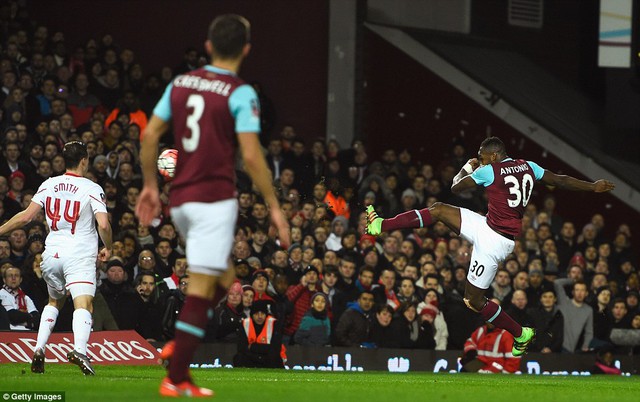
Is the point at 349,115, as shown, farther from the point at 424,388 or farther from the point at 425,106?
the point at 424,388

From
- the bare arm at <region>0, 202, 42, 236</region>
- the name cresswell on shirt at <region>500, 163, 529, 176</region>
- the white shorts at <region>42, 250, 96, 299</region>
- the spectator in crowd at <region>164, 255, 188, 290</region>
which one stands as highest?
the name cresswell on shirt at <region>500, 163, 529, 176</region>

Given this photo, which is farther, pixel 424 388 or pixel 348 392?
pixel 424 388

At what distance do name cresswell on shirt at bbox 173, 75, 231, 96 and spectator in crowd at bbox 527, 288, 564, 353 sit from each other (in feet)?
37.8

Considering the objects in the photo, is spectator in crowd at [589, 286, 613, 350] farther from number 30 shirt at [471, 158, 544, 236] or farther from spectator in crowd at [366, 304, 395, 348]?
number 30 shirt at [471, 158, 544, 236]

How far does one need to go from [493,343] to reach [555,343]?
1855mm

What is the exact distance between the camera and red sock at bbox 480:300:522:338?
14.8 metres

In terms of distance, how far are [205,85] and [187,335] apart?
1674 mm

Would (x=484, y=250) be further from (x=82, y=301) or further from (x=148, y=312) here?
(x=82, y=301)

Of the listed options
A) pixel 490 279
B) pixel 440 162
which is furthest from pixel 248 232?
pixel 440 162

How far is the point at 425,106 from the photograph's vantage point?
2606cm

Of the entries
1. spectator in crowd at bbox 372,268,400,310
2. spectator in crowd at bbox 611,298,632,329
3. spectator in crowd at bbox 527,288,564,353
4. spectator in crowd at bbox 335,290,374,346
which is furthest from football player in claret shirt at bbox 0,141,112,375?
spectator in crowd at bbox 611,298,632,329

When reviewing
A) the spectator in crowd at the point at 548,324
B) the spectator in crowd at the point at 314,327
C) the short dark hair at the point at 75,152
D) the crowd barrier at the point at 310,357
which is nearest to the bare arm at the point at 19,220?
the short dark hair at the point at 75,152

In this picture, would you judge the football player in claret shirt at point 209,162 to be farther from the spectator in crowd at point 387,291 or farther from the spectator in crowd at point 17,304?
the spectator in crowd at point 387,291

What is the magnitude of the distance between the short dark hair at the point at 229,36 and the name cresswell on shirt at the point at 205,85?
0.64 feet
